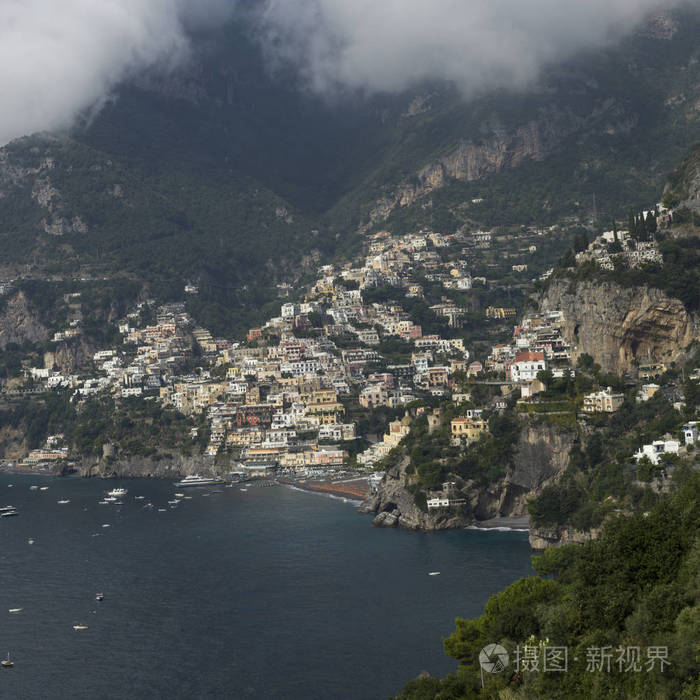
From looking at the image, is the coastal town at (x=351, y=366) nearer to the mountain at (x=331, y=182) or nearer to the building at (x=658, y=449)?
the building at (x=658, y=449)

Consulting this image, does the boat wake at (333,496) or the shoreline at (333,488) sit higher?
the shoreline at (333,488)

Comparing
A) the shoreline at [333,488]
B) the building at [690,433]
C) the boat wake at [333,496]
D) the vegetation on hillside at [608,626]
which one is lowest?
the boat wake at [333,496]

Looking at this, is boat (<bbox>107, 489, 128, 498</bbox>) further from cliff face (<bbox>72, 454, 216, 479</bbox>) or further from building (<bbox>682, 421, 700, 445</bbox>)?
building (<bbox>682, 421, 700, 445</bbox>)

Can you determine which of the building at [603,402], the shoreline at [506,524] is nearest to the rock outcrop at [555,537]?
the shoreline at [506,524]

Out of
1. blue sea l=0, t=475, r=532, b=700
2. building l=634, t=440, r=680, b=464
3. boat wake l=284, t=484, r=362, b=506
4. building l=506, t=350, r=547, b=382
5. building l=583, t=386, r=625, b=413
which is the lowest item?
blue sea l=0, t=475, r=532, b=700

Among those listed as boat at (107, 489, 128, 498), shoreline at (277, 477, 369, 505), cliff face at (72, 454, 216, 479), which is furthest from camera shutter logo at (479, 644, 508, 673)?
cliff face at (72, 454, 216, 479)

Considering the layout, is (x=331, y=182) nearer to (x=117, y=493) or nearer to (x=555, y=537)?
(x=117, y=493)

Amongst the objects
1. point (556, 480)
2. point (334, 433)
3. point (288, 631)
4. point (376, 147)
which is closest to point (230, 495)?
point (334, 433)
